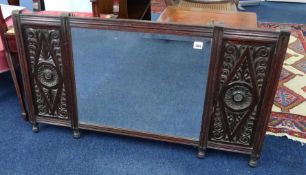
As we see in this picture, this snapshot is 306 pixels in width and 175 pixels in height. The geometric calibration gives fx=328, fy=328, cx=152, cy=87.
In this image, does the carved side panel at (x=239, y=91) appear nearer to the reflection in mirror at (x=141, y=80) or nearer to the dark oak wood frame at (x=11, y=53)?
the reflection in mirror at (x=141, y=80)

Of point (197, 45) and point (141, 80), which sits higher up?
point (197, 45)

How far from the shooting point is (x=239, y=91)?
132 centimetres

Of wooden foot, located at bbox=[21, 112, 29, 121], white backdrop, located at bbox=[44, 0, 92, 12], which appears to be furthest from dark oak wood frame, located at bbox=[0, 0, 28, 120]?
white backdrop, located at bbox=[44, 0, 92, 12]

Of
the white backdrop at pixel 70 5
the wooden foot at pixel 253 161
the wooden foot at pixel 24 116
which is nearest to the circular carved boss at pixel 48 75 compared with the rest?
the wooden foot at pixel 24 116

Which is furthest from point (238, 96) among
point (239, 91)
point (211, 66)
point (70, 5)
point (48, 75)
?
point (70, 5)

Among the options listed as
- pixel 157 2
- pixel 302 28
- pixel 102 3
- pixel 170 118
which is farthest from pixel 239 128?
pixel 157 2

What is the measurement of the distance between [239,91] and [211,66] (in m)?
0.15

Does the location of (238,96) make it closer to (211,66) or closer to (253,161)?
(211,66)

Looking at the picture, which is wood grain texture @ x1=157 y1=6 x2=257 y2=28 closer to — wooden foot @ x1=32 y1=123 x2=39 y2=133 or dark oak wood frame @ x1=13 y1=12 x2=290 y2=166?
dark oak wood frame @ x1=13 y1=12 x2=290 y2=166

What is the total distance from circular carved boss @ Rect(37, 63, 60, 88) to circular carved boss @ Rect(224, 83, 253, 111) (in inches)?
29.5

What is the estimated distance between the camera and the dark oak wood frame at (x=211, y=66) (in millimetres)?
1220

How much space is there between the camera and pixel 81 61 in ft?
4.70

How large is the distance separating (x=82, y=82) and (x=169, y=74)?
1.32 ft

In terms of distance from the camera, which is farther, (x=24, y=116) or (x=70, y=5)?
(x=70, y=5)
